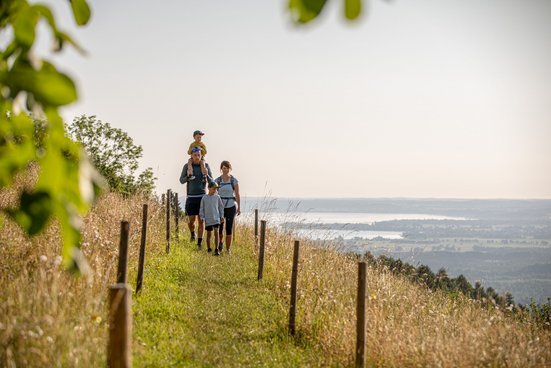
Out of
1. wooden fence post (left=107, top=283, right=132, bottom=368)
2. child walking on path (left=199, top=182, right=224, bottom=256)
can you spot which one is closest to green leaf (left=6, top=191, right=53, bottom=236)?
wooden fence post (left=107, top=283, right=132, bottom=368)

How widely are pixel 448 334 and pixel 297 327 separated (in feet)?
7.56

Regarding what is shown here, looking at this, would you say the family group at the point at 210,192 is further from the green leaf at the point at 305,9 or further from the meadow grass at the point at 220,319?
the green leaf at the point at 305,9

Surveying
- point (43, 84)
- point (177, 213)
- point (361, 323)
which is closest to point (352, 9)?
point (43, 84)

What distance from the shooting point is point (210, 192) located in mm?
14172

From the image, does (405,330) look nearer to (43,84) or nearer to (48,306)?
(48,306)

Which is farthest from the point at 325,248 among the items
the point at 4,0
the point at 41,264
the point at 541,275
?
the point at 541,275

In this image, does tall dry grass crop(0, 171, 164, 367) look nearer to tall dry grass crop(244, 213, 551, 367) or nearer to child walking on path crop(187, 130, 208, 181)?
tall dry grass crop(244, 213, 551, 367)

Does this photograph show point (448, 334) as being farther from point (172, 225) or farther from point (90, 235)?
point (172, 225)

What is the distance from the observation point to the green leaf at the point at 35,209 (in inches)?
57.1

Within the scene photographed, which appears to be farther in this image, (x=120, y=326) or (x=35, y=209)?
(x=120, y=326)

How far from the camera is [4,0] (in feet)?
6.35

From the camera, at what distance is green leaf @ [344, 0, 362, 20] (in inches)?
52.9

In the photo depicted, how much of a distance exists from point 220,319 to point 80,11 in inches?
292

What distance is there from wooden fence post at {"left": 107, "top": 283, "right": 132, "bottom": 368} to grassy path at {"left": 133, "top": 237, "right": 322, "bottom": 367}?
2112mm
